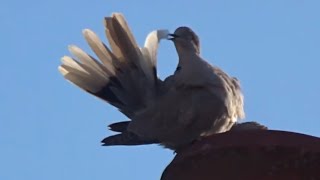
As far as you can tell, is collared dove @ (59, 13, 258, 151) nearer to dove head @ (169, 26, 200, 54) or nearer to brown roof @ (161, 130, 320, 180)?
dove head @ (169, 26, 200, 54)

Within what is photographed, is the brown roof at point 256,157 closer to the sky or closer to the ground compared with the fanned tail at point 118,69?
closer to the ground

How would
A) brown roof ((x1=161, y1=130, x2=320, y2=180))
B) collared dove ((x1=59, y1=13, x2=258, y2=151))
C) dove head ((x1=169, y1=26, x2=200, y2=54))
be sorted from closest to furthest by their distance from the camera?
brown roof ((x1=161, y1=130, x2=320, y2=180))
collared dove ((x1=59, y1=13, x2=258, y2=151))
dove head ((x1=169, y1=26, x2=200, y2=54))

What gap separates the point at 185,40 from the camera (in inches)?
203

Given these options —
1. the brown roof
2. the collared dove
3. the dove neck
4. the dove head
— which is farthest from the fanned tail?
the brown roof

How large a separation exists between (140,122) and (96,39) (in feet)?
2.96

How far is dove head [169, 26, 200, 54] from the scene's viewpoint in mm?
5035

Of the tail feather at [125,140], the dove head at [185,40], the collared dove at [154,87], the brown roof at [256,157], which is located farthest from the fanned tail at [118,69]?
the brown roof at [256,157]

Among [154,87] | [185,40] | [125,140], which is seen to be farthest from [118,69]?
[125,140]

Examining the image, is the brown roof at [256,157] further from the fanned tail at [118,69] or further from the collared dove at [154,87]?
the fanned tail at [118,69]

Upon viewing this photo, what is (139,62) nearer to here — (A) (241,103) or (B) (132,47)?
(B) (132,47)

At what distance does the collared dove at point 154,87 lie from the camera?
4207mm

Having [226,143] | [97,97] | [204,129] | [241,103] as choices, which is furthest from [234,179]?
[97,97]

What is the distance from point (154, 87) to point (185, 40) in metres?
0.37

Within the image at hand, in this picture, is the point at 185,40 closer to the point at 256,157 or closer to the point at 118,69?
the point at 118,69
